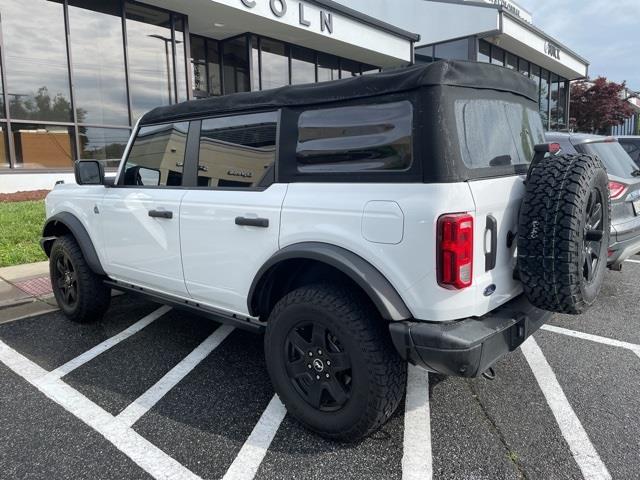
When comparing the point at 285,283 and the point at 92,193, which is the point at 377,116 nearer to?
the point at 285,283

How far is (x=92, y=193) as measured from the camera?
163 inches

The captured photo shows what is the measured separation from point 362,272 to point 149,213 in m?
1.88

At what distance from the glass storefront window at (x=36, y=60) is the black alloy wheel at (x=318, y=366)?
392 inches

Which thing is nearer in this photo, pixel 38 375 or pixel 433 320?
pixel 433 320

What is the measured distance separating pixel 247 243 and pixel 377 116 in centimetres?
105

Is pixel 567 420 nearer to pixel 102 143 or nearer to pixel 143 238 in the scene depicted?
pixel 143 238

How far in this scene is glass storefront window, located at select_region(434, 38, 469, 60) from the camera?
19016 mm

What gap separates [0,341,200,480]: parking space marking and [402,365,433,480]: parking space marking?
1040mm

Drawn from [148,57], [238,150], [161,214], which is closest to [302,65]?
[148,57]

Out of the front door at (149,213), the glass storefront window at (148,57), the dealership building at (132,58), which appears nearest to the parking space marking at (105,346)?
the front door at (149,213)

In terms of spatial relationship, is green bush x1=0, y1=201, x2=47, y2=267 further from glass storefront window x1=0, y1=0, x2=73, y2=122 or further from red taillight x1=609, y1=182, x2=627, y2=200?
red taillight x1=609, y1=182, x2=627, y2=200

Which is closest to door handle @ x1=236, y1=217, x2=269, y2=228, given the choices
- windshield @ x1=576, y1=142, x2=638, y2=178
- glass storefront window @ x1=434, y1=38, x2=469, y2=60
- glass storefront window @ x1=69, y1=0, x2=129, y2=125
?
windshield @ x1=576, y1=142, x2=638, y2=178

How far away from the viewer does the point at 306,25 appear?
13.3 metres

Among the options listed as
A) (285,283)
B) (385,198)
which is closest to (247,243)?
(285,283)
